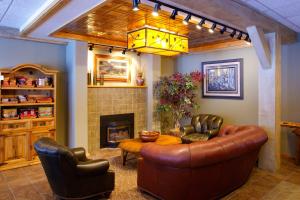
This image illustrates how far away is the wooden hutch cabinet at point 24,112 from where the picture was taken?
416 centimetres

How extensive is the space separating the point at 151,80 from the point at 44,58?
2.66 meters

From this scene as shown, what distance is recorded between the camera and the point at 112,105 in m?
5.74

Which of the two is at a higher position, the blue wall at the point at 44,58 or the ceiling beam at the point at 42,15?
the ceiling beam at the point at 42,15

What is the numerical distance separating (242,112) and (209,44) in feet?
6.23

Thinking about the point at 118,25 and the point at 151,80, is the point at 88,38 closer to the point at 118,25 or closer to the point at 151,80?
the point at 118,25

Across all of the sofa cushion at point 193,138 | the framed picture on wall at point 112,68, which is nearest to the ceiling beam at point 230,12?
the sofa cushion at point 193,138

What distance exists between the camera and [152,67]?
611 cm

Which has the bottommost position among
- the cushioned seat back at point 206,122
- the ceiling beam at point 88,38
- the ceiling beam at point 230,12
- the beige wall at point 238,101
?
the cushioned seat back at point 206,122

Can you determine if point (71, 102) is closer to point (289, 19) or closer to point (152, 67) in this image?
point (152, 67)

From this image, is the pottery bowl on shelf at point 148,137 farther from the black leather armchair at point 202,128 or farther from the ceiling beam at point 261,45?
the ceiling beam at point 261,45

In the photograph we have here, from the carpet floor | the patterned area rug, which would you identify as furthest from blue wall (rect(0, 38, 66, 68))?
the patterned area rug

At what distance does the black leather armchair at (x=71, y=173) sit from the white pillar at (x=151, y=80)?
3.19 m

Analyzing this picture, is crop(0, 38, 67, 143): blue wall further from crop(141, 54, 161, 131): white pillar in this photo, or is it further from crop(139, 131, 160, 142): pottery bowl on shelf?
crop(141, 54, 161, 131): white pillar

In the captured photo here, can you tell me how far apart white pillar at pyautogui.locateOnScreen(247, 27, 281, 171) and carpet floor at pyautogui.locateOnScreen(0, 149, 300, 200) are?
33cm
